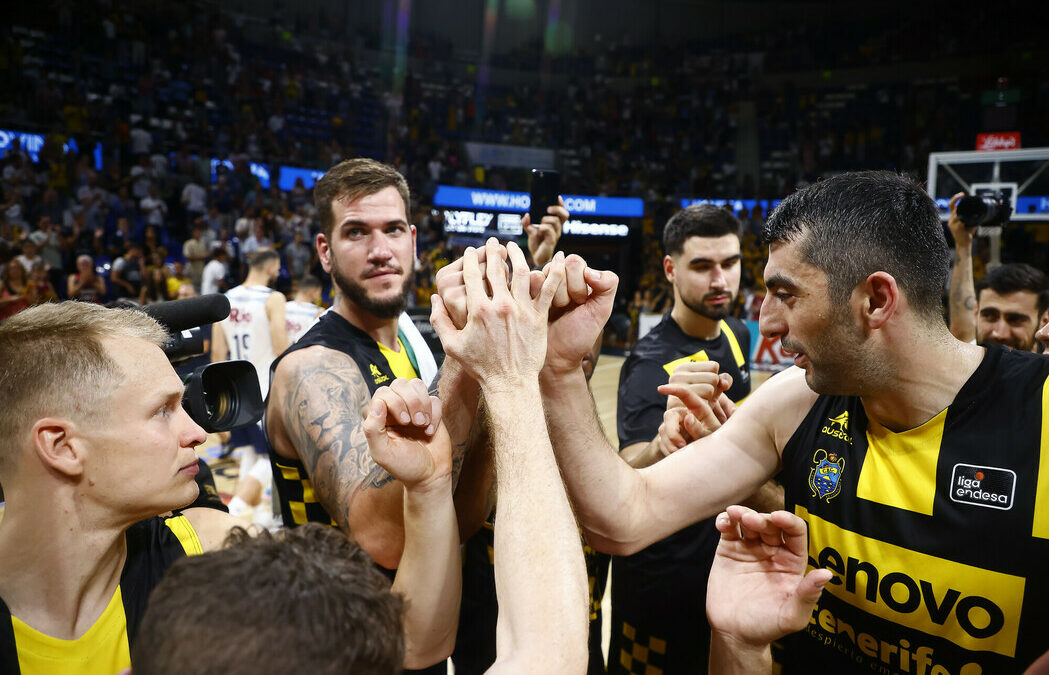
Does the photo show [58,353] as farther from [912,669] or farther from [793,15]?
[793,15]

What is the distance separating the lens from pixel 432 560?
161cm

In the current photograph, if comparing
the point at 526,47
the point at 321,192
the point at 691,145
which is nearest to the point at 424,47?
the point at 526,47

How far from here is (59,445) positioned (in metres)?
1.40

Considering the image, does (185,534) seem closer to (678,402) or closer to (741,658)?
(741,658)

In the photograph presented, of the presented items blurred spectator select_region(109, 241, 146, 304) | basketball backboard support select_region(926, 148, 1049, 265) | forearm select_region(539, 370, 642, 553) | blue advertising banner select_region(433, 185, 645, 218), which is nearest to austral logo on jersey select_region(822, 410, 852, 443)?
forearm select_region(539, 370, 642, 553)

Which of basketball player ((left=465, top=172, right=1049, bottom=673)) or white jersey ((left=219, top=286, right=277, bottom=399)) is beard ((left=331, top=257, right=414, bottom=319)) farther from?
white jersey ((left=219, top=286, right=277, bottom=399))

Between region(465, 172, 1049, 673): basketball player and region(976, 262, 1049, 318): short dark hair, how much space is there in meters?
2.12

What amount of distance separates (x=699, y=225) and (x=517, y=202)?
14127 millimetres

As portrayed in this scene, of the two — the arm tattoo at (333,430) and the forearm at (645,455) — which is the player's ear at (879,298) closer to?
the forearm at (645,455)

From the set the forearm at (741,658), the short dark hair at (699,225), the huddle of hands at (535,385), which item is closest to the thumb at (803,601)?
the huddle of hands at (535,385)

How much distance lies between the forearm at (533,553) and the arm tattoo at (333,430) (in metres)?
0.62

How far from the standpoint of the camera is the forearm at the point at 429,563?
5.18 feet

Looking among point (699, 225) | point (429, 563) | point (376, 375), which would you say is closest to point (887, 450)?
point (429, 563)

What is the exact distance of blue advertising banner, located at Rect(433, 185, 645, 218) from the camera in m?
17.0
